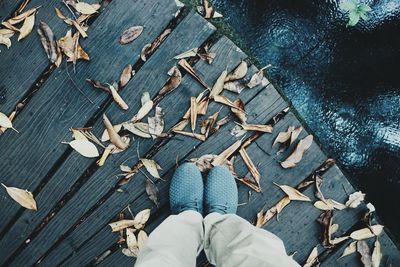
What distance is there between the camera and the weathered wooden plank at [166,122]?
76.2 inches

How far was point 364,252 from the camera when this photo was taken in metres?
2.04

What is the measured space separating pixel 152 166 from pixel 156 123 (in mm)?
205

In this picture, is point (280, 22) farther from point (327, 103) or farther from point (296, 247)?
point (296, 247)

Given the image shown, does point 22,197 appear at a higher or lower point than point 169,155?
lower

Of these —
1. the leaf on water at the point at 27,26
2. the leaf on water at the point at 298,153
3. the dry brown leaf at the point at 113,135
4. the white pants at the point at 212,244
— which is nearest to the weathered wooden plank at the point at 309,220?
the leaf on water at the point at 298,153

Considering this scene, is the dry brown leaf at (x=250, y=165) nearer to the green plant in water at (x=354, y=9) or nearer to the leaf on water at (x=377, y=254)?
the leaf on water at (x=377, y=254)

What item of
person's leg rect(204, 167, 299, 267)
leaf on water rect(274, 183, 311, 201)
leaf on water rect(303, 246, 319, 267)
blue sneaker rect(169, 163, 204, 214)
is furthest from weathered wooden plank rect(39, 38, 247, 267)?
leaf on water rect(303, 246, 319, 267)

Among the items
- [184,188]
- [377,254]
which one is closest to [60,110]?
[184,188]

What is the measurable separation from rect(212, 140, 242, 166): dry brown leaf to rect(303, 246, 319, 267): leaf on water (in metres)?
0.62

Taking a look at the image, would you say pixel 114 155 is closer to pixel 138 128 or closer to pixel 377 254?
pixel 138 128

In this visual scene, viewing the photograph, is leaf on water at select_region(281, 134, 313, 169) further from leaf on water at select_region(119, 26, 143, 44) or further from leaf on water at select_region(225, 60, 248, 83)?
leaf on water at select_region(119, 26, 143, 44)

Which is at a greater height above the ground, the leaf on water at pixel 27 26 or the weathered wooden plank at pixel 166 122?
the leaf on water at pixel 27 26

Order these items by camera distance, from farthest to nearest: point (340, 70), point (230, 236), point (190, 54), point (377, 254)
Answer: point (340, 70) → point (377, 254) → point (190, 54) → point (230, 236)

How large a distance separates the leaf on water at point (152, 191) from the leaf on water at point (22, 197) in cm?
54
